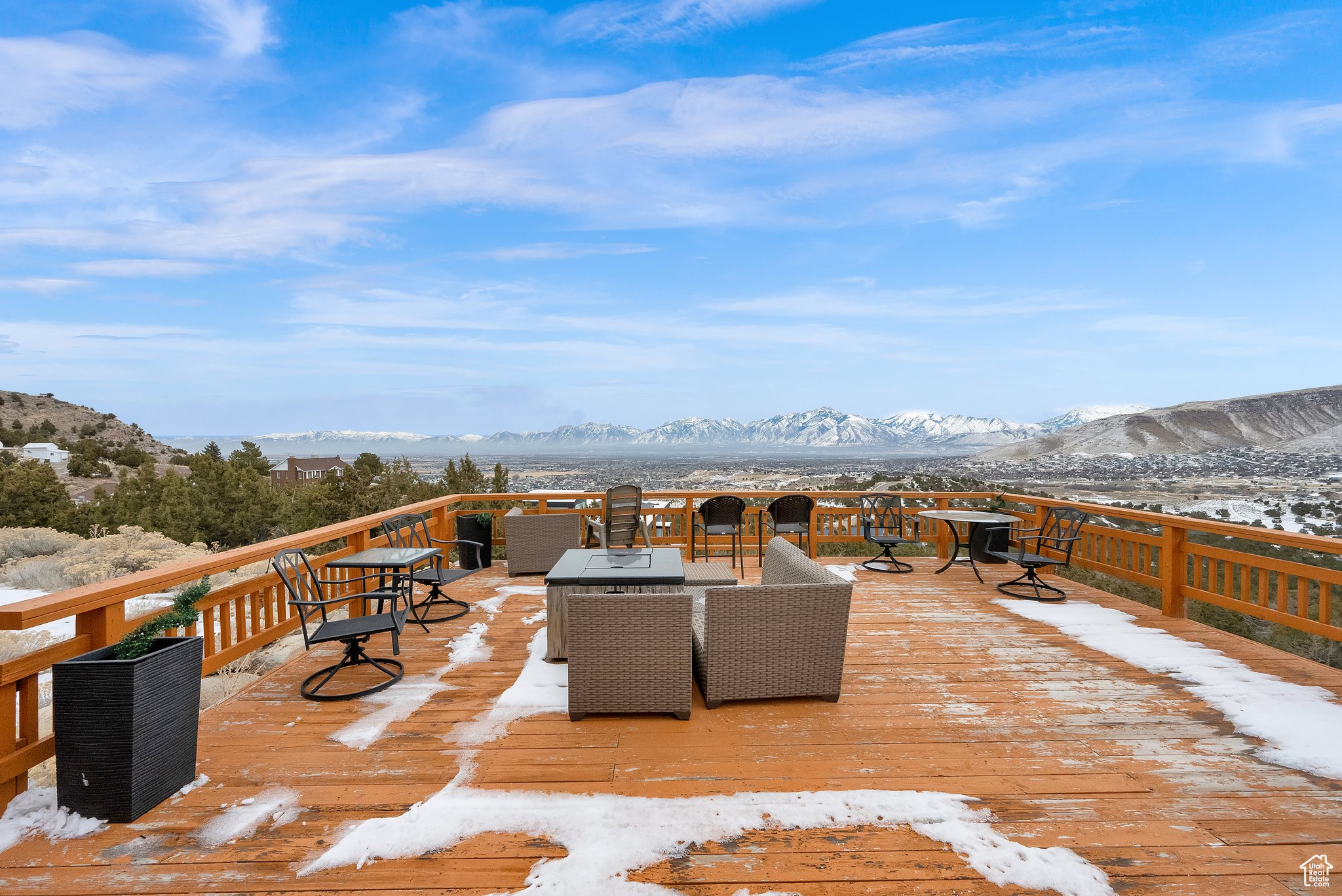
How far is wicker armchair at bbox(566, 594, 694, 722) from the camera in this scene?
2.73m

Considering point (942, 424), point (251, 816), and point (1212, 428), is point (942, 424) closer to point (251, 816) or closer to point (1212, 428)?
point (1212, 428)

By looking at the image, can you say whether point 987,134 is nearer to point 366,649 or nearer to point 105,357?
point 366,649

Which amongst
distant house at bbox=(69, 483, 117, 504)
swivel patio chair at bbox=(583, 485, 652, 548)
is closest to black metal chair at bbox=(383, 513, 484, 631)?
swivel patio chair at bbox=(583, 485, 652, 548)

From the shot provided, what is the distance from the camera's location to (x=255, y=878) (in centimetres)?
171

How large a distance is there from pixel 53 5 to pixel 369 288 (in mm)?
10821

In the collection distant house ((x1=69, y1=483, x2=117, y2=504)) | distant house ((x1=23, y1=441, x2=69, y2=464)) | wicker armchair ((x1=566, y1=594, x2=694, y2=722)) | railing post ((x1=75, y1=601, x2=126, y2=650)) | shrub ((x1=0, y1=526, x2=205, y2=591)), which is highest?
distant house ((x1=23, y1=441, x2=69, y2=464))

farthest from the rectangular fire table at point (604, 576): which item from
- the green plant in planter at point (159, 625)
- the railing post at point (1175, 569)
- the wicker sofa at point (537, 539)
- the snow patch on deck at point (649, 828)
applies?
the railing post at point (1175, 569)

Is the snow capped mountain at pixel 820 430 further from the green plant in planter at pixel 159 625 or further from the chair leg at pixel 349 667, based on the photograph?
the green plant in planter at pixel 159 625

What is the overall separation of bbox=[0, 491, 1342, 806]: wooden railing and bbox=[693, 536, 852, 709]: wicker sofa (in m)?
2.54

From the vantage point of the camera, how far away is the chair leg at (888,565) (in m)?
6.59

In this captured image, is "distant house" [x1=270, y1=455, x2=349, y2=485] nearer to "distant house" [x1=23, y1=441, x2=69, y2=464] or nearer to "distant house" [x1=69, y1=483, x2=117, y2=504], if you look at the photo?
"distant house" [x1=69, y1=483, x2=117, y2=504]

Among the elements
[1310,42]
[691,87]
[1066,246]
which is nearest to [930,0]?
[691,87]

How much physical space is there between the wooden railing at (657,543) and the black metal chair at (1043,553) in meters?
Result: 0.14

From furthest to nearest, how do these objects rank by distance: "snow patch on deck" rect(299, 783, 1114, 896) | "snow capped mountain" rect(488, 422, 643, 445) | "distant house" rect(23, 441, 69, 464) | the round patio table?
"snow capped mountain" rect(488, 422, 643, 445), "distant house" rect(23, 441, 69, 464), the round patio table, "snow patch on deck" rect(299, 783, 1114, 896)
